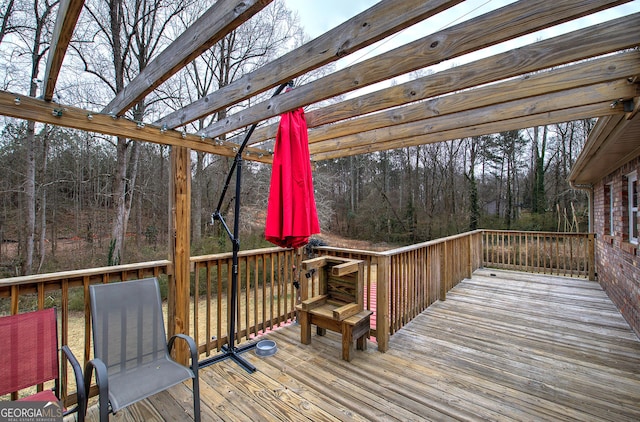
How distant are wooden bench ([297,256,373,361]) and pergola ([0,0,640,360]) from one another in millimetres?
1277

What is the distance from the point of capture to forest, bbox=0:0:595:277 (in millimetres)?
7184

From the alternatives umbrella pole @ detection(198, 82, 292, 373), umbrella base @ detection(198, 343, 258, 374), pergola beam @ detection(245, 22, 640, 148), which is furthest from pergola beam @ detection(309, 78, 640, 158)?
umbrella base @ detection(198, 343, 258, 374)

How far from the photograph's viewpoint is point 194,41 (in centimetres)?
176

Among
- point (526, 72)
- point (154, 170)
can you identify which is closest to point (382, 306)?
point (526, 72)

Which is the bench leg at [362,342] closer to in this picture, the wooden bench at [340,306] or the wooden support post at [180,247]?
the wooden bench at [340,306]

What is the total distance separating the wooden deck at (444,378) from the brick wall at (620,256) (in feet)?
1.10

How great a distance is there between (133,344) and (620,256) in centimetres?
613

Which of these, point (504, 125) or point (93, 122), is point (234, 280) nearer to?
point (93, 122)

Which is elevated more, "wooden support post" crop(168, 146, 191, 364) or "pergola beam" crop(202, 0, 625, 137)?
"pergola beam" crop(202, 0, 625, 137)

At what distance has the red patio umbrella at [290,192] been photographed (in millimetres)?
2512

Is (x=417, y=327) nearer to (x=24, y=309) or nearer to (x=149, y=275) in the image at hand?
(x=149, y=275)

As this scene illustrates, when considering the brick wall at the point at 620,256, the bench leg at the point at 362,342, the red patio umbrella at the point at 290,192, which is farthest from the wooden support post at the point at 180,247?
the brick wall at the point at 620,256

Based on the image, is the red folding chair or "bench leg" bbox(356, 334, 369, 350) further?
"bench leg" bbox(356, 334, 369, 350)

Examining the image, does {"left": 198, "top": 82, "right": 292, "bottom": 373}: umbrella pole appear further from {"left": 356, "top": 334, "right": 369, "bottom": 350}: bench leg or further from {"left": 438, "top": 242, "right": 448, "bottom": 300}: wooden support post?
{"left": 438, "top": 242, "right": 448, "bottom": 300}: wooden support post
